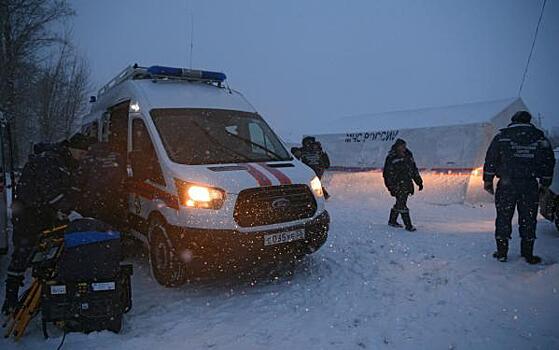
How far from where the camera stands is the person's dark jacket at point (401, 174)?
24.9 ft

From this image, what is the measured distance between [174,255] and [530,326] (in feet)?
11.6

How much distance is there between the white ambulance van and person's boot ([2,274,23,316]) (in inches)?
54.3

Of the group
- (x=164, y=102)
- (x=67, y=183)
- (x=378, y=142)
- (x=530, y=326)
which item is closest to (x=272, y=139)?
(x=164, y=102)

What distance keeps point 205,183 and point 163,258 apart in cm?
111

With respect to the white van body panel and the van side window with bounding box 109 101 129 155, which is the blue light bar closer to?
the white van body panel

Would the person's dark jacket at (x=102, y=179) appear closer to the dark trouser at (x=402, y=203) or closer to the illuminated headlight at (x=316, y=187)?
the illuminated headlight at (x=316, y=187)

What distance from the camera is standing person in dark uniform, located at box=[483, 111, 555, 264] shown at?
15.7ft

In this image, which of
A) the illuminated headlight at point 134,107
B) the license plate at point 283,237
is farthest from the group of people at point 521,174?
the illuminated headlight at point 134,107

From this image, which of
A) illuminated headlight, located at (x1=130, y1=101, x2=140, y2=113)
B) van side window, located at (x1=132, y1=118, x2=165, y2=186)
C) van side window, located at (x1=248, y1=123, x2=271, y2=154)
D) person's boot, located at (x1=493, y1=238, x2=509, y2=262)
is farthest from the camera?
van side window, located at (x1=248, y1=123, x2=271, y2=154)

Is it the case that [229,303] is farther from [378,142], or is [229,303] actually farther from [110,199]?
[378,142]

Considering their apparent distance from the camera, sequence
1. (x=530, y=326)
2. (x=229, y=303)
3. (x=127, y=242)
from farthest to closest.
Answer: (x=127, y=242) < (x=229, y=303) < (x=530, y=326)

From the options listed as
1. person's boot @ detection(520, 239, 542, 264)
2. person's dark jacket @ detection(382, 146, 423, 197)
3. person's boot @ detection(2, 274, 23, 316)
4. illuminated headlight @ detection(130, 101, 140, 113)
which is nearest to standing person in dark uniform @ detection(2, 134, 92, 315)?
person's boot @ detection(2, 274, 23, 316)

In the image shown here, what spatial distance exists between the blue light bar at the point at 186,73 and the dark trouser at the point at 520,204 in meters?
4.50

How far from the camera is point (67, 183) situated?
12.5ft
